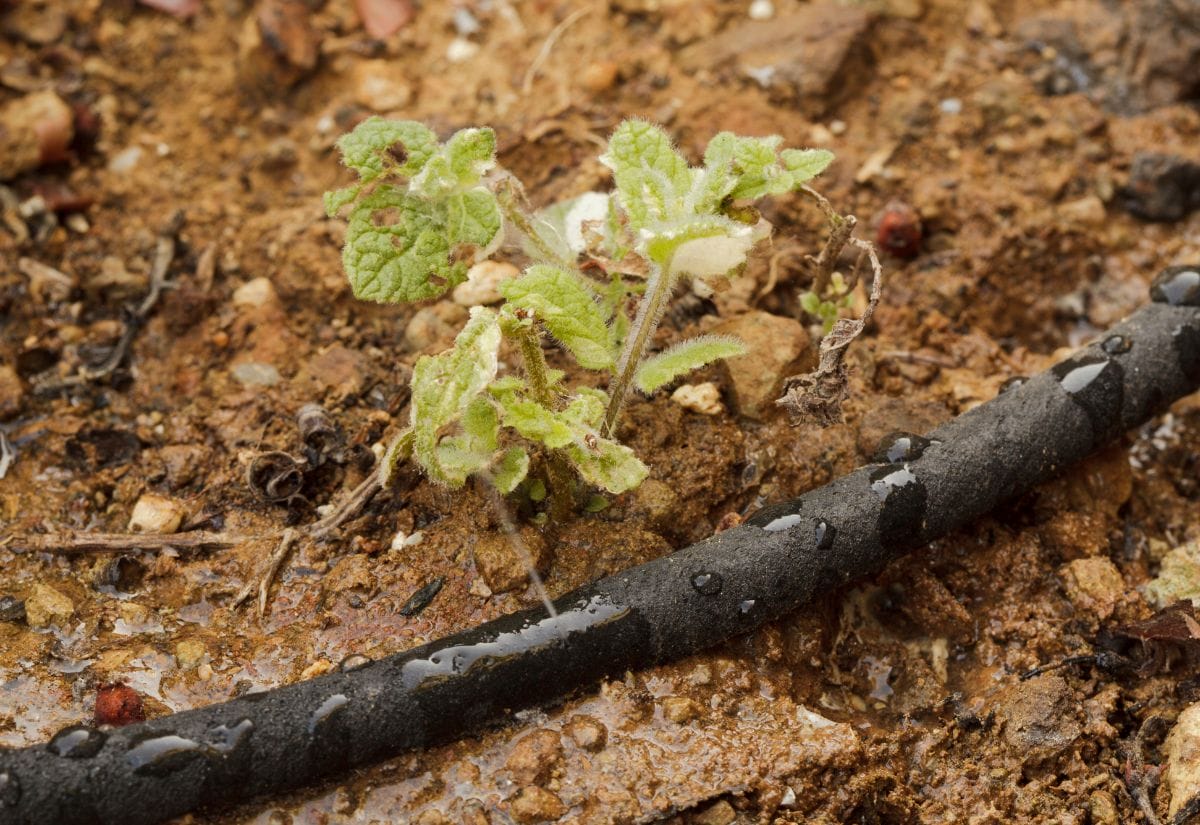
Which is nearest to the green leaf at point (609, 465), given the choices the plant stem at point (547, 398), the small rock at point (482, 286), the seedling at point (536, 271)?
the seedling at point (536, 271)

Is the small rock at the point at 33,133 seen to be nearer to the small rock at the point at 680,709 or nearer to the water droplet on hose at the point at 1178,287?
the small rock at the point at 680,709

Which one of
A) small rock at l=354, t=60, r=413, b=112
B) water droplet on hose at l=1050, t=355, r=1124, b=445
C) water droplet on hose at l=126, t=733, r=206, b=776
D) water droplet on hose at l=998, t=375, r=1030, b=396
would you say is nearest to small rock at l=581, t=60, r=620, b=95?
small rock at l=354, t=60, r=413, b=112

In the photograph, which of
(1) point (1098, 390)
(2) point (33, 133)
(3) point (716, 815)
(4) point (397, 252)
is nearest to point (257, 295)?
(4) point (397, 252)

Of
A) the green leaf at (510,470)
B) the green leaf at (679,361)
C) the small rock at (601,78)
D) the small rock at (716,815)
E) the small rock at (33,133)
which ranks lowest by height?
the small rock at (716,815)

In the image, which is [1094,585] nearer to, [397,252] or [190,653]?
[397,252]

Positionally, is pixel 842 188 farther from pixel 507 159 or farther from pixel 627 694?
pixel 627 694

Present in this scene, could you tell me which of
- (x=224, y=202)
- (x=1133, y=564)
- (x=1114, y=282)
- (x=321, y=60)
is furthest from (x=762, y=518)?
(x=321, y=60)

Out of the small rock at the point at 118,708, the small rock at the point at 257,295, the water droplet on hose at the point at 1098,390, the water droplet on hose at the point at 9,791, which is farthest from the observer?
the small rock at the point at 257,295
